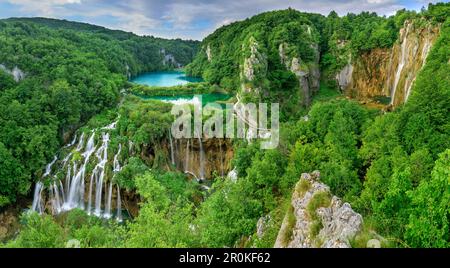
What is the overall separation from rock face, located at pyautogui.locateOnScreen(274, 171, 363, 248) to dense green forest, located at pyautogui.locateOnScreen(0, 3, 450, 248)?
61cm

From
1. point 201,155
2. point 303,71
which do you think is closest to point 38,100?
point 201,155

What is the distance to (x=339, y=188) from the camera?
1855 centimetres

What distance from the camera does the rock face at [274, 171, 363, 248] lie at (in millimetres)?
9938

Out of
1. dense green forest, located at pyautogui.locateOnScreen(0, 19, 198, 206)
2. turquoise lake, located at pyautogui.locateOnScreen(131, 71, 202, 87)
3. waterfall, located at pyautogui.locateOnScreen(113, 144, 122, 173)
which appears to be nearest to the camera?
dense green forest, located at pyautogui.locateOnScreen(0, 19, 198, 206)

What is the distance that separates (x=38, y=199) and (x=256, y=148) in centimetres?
2071

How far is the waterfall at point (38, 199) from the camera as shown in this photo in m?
31.1

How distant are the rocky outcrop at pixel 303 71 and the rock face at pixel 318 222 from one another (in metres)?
43.5

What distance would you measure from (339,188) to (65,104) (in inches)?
1262

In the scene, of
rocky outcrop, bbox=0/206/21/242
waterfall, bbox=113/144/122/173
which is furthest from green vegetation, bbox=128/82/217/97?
rocky outcrop, bbox=0/206/21/242

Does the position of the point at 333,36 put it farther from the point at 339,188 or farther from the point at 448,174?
the point at 448,174
